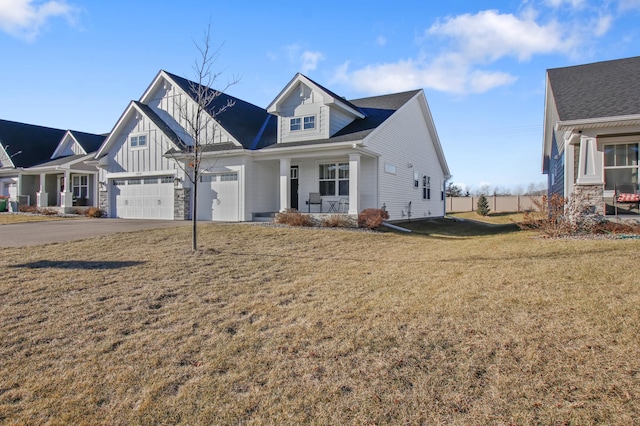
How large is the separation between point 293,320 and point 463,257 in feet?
15.9

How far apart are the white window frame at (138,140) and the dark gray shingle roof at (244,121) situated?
3.30 m

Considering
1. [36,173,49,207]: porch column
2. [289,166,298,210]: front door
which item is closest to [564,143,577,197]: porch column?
[289,166,298,210]: front door

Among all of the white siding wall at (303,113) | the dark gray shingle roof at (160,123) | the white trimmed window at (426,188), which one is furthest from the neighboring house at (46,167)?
the white trimmed window at (426,188)

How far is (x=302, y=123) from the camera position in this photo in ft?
53.7

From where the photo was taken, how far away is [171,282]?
659 cm

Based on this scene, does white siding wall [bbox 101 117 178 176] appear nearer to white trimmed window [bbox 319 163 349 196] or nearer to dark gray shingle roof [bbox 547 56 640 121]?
white trimmed window [bbox 319 163 349 196]

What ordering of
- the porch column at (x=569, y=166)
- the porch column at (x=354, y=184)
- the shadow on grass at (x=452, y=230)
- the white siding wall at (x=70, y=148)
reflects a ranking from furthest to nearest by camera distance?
1. the white siding wall at (x=70, y=148)
2. the shadow on grass at (x=452, y=230)
3. the porch column at (x=354, y=184)
4. the porch column at (x=569, y=166)

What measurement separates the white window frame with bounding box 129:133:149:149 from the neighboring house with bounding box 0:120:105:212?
5.10 metres

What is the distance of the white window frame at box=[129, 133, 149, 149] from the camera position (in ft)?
63.0

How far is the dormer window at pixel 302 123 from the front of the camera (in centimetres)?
1614

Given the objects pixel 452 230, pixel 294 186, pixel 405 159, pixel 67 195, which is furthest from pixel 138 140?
pixel 452 230

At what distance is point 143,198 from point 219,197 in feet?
16.8

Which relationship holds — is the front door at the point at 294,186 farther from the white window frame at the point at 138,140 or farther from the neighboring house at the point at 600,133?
the neighboring house at the point at 600,133

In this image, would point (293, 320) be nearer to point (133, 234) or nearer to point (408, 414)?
point (408, 414)
